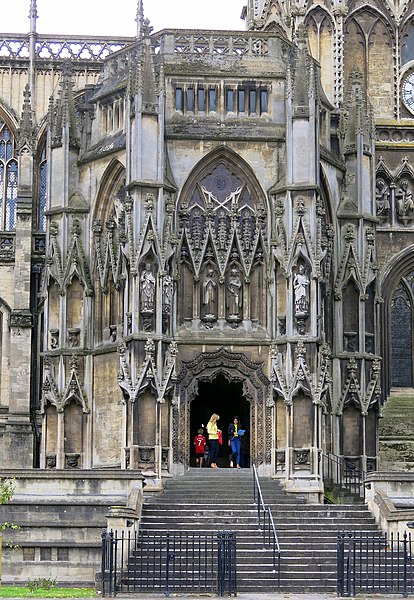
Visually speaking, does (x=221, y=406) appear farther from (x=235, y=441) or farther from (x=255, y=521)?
(x=255, y=521)

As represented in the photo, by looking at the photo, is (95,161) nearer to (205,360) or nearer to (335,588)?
(205,360)

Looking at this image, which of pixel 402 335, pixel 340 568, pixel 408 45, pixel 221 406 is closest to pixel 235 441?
pixel 221 406

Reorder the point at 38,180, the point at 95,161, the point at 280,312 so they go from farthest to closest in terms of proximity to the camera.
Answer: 1. the point at 38,180
2. the point at 95,161
3. the point at 280,312

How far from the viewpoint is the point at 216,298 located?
149 ft

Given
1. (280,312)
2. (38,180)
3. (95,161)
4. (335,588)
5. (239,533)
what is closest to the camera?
(335,588)

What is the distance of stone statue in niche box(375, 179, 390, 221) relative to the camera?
50625mm

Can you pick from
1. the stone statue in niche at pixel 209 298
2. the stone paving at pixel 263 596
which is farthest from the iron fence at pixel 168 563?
the stone statue in niche at pixel 209 298

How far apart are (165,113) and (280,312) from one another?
6.65 m

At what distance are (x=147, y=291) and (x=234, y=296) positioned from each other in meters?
2.97

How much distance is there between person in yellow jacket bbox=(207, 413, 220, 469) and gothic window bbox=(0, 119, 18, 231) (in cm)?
1444

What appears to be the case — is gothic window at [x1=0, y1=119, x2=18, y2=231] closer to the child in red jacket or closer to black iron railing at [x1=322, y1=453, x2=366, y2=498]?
the child in red jacket

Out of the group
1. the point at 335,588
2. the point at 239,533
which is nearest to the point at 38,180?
the point at 239,533

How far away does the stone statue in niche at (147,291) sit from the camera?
4344 centimetres

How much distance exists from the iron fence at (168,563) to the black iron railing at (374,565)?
2.38 meters
